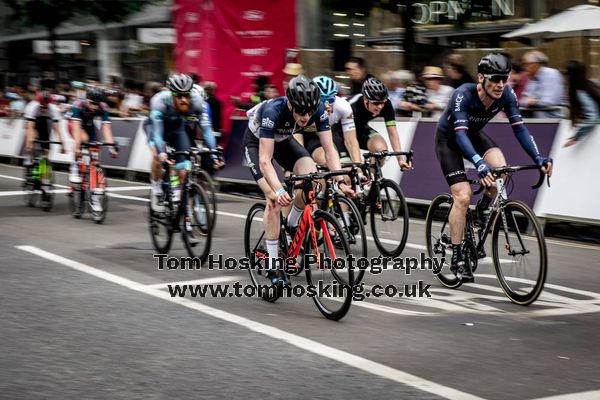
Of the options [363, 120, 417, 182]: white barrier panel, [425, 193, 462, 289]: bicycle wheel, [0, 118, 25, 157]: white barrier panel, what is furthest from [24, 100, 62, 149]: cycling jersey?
[0, 118, 25, 157]: white barrier panel

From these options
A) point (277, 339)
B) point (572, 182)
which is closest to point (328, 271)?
point (277, 339)

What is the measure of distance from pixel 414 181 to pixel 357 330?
23.7ft

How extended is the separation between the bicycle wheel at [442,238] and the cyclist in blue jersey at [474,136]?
8.5 inches

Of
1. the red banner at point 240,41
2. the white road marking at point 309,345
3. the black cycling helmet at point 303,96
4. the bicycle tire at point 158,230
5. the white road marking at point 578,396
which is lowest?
the white road marking at point 578,396

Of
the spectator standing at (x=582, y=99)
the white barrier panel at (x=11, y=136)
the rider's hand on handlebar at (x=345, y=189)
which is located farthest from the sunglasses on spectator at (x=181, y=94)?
the white barrier panel at (x=11, y=136)

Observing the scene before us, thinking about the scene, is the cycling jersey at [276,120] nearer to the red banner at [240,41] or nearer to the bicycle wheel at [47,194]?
the bicycle wheel at [47,194]

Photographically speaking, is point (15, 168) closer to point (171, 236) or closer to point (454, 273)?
point (171, 236)

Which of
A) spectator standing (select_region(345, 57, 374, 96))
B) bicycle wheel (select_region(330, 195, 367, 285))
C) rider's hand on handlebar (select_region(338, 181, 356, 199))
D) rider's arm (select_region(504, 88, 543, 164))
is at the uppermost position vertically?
spectator standing (select_region(345, 57, 374, 96))

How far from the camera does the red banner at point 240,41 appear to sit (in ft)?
67.4

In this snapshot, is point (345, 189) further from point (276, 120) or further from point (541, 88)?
point (541, 88)

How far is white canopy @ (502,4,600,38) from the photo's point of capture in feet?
62.7

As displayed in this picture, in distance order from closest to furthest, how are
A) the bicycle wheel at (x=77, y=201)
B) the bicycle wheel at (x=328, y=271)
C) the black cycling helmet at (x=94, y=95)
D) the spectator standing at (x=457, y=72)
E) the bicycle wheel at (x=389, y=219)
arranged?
the bicycle wheel at (x=328, y=271), the bicycle wheel at (x=389, y=219), the black cycling helmet at (x=94, y=95), the bicycle wheel at (x=77, y=201), the spectator standing at (x=457, y=72)

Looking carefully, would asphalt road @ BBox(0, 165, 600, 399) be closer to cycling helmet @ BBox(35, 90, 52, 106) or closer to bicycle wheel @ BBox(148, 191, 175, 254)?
bicycle wheel @ BBox(148, 191, 175, 254)

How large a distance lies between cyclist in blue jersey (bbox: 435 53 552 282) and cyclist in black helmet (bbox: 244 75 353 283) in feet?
3.15
